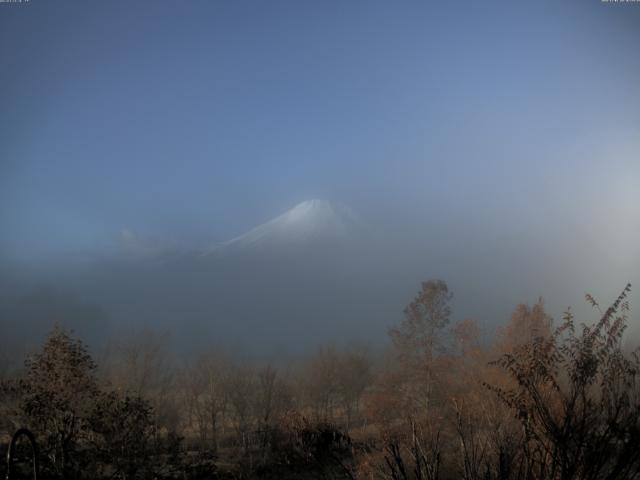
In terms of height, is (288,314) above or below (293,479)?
above

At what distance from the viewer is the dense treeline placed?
6.40 m

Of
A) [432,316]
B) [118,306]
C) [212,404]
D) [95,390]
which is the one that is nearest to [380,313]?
[118,306]

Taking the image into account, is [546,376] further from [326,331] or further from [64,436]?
[326,331]

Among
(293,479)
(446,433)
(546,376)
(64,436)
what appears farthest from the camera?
(293,479)

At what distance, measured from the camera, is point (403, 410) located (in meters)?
24.8

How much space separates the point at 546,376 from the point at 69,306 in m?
171

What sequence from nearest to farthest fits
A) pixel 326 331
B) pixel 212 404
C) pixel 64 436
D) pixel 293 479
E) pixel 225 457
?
pixel 64 436 → pixel 293 479 → pixel 225 457 → pixel 212 404 → pixel 326 331

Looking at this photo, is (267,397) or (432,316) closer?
(432,316)

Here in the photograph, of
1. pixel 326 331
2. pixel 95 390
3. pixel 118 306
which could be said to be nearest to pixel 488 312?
pixel 326 331

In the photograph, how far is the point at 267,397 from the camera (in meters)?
38.8

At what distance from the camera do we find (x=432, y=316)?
94.2ft

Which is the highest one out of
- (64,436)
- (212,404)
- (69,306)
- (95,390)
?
(69,306)

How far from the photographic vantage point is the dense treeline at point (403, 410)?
252 inches

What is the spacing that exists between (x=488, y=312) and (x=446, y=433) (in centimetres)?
17861
